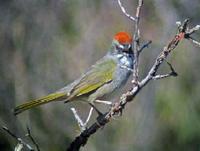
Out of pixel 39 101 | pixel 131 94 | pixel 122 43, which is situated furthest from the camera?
pixel 122 43

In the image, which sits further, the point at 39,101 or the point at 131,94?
the point at 39,101

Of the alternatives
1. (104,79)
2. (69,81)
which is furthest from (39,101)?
(69,81)

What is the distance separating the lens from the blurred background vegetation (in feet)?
23.9

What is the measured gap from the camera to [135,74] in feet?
12.6

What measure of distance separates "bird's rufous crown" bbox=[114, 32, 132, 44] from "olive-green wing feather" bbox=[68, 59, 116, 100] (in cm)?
56

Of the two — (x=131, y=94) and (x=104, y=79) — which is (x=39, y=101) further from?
(x=131, y=94)

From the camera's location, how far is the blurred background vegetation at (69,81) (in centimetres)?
730

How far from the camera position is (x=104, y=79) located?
19.9 feet

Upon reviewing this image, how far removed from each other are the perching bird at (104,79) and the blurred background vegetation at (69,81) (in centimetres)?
69

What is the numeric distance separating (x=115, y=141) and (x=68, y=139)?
2271 millimetres

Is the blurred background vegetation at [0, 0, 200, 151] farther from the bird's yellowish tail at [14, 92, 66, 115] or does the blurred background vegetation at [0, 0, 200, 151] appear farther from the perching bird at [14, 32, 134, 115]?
the bird's yellowish tail at [14, 92, 66, 115]

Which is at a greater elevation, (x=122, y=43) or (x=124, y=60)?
(x=122, y=43)

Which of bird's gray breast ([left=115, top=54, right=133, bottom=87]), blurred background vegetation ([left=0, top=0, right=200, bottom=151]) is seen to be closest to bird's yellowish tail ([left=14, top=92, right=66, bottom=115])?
bird's gray breast ([left=115, top=54, right=133, bottom=87])

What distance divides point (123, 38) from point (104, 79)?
710mm
